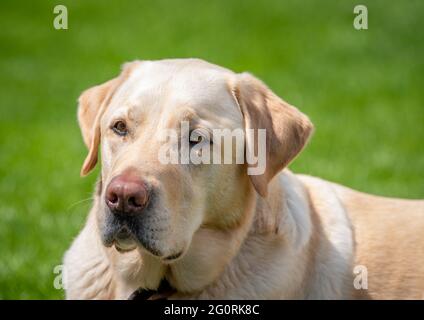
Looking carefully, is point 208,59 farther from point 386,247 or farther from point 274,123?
point 274,123

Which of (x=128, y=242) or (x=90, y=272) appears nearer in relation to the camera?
(x=128, y=242)

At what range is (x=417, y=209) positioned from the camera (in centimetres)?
481

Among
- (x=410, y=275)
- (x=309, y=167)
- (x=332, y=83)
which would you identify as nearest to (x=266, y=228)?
(x=410, y=275)

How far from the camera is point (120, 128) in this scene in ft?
13.1

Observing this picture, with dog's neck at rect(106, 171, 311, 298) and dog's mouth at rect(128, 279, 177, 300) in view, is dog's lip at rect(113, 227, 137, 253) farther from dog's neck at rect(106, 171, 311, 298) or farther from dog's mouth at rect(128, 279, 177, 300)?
dog's mouth at rect(128, 279, 177, 300)

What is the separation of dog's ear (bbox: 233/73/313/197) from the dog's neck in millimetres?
211

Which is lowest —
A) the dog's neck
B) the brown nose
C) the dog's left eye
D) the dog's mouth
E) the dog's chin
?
the dog's mouth

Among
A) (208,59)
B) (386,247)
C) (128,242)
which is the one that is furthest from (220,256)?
(208,59)

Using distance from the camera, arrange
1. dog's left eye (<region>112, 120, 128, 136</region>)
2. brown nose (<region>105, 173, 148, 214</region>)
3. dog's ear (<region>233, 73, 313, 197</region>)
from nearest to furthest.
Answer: brown nose (<region>105, 173, 148, 214</region>), dog's left eye (<region>112, 120, 128, 136</region>), dog's ear (<region>233, 73, 313, 197</region>)

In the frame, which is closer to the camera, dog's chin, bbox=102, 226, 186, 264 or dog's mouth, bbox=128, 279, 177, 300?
dog's chin, bbox=102, 226, 186, 264

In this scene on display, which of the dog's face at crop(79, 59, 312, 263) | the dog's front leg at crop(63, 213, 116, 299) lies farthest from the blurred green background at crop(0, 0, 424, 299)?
the dog's face at crop(79, 59, 312, 263)

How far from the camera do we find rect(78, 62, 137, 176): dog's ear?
14.1 feet

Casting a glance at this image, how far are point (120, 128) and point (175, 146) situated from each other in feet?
1.04

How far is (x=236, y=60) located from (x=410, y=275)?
9288 mm
